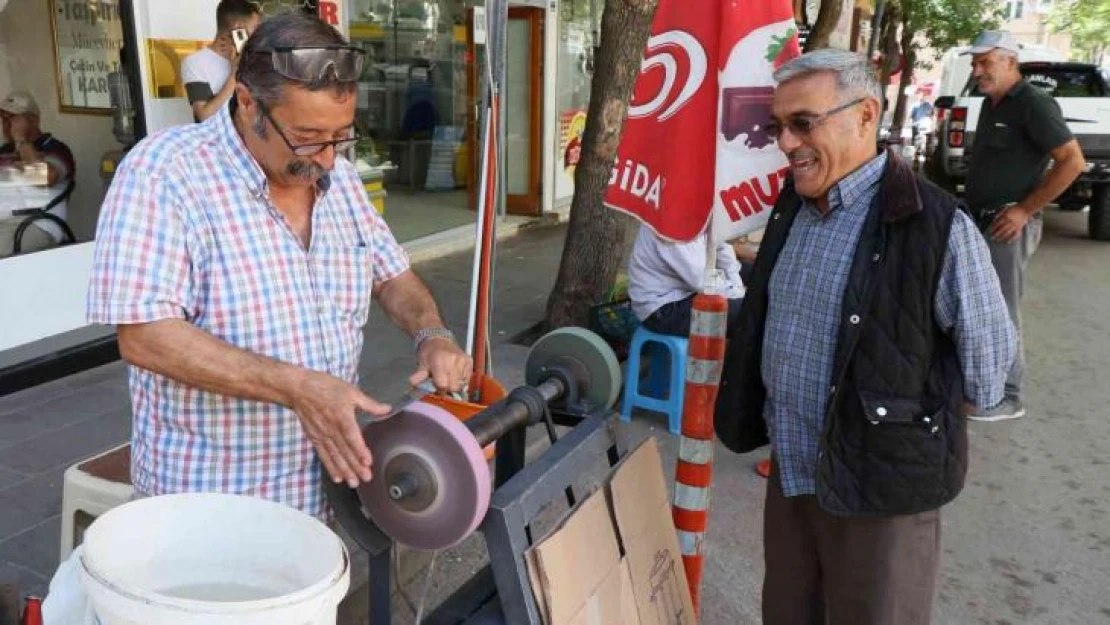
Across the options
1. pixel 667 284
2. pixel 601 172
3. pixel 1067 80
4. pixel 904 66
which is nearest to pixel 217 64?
pixel 601 172

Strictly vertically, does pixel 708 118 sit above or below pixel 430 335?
above

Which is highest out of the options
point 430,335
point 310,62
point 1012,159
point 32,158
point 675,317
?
point 310,62

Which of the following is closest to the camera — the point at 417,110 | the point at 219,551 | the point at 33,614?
the point at 33,614

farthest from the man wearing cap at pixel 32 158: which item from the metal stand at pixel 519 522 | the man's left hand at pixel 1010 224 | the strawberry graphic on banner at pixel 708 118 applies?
the man's left hand at pixel 1010 224

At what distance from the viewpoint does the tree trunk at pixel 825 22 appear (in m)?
9.51

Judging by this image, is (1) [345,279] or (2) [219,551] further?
(1) [345,279]

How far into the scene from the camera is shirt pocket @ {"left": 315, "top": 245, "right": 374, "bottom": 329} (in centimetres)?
178

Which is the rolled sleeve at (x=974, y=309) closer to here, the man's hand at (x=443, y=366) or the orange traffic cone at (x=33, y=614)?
the man's hand at (x=443, y=366)

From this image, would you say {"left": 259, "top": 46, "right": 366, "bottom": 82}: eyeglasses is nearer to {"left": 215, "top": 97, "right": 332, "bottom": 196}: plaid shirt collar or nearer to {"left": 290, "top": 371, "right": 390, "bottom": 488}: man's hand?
{"left": 215, "top": 97, "right": 332, "bottom": 196}: plaid shirt collar

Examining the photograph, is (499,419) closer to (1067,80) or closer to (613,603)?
(613,603)

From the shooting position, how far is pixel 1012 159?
4684 mm

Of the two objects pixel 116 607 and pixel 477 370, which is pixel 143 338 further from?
pixel 477 370

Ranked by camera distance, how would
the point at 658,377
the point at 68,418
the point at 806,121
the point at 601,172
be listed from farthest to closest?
the point at 601,172 < the point at 658,377 < the point at 68,418 < the point at 806,121

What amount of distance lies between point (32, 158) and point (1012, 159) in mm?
5405
